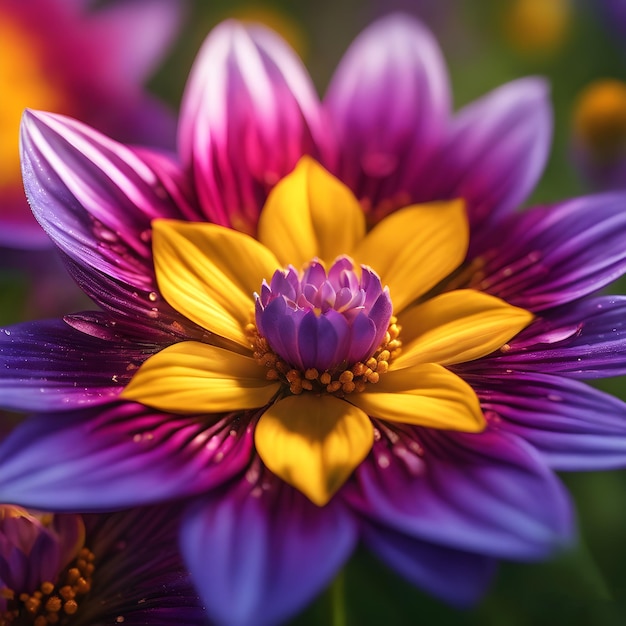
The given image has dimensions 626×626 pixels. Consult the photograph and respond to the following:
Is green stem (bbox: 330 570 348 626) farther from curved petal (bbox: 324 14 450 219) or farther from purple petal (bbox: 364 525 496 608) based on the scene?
curved petal (bbox: 324 14 450 219)

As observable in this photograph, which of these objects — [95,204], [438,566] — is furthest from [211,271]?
[438,566]

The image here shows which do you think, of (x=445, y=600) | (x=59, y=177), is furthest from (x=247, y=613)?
(x=59, y=177)

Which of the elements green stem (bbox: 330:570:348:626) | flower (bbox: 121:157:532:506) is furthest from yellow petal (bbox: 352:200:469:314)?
green stem (bbox: 330:570:348:626)

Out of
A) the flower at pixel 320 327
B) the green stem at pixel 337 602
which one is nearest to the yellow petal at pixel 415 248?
the flower at pixel 320 327

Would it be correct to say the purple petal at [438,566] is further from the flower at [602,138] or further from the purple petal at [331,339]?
the flower at [602,138]

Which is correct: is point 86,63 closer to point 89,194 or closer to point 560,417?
point 89,194

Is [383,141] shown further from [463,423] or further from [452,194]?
[463,423]
